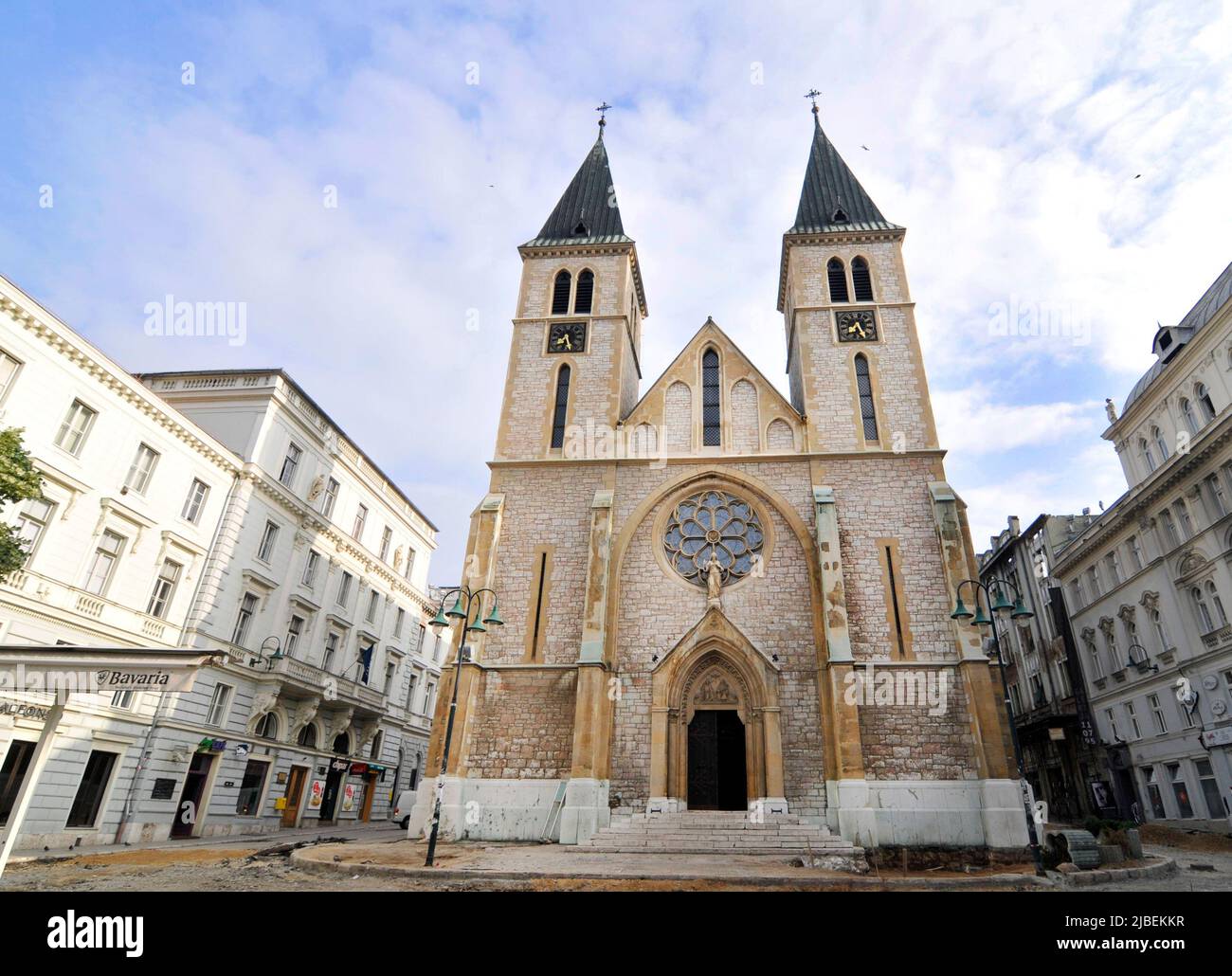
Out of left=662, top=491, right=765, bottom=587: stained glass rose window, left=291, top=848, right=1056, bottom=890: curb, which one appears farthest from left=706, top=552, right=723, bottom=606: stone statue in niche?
left=291, top=848, right=1056, bottom=890: curb

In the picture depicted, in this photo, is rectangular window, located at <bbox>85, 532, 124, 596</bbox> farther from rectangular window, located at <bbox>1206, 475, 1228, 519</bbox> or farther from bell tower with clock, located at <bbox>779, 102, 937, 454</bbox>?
rectangular window, located at <bbox>1206, 475, 1228, 519</bbox>

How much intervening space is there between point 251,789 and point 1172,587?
109 feet

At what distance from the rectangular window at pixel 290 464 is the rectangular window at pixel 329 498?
1874mm

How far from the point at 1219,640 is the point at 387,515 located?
32.7m

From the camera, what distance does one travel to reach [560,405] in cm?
2411

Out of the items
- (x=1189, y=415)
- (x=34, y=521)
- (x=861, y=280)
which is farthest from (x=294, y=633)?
(x=1189, y=415)

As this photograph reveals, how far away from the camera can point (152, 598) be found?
20.0m

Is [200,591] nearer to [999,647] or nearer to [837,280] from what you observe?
[999,647]

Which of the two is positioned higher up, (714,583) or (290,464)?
(290,464)

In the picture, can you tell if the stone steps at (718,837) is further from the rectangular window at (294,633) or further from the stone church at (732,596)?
the rectangular window at (294,633)

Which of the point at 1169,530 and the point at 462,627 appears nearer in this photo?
the point at 462,627

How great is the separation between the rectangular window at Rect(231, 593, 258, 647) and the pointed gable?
47.8ft
